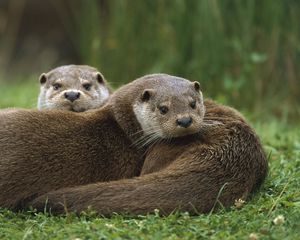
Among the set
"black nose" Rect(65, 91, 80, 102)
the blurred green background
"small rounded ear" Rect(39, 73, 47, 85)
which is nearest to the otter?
"black nose" Rect(65, 91, 80, 102)

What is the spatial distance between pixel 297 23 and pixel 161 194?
3769 millimetres

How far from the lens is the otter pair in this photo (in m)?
3.74

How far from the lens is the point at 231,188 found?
12.8 feet

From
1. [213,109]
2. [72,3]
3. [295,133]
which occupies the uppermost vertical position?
[72,3]

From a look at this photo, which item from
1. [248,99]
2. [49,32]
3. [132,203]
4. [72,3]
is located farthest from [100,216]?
[49,32]

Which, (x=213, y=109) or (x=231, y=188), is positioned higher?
(x=213, y=109)

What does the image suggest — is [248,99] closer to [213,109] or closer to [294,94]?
[294,94]

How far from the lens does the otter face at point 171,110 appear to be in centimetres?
420

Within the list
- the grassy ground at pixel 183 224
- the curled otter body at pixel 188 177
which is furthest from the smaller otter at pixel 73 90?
the grassy ground at pixel 183 224

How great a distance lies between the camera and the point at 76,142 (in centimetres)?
413

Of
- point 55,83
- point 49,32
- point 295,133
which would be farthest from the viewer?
point 49,32

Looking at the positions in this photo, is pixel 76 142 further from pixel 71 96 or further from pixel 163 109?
pixel 71 96

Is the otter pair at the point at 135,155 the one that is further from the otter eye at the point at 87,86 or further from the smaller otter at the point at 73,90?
the otter eye at the point at 87,86

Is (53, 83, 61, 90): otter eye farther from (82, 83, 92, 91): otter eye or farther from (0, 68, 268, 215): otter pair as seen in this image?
(0, 68, 268, 215): otter pair
